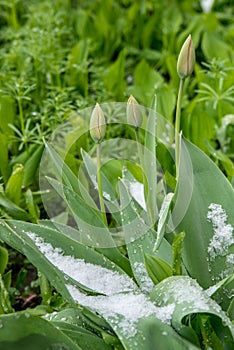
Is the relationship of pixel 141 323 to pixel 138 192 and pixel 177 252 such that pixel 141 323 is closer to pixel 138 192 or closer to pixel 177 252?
pixel 177 252

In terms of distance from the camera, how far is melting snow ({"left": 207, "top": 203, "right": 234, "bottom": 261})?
156cm

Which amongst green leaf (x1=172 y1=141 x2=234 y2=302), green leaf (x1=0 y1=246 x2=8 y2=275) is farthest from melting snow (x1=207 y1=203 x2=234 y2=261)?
green leaf (x1=0 y1=246 x2=8 y2=275)

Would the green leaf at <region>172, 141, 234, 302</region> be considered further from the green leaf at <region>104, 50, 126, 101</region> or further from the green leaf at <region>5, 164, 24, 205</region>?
the green leaf at <region>104, 50, 126, 101</region>

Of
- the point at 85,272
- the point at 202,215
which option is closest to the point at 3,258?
the point at 85,272

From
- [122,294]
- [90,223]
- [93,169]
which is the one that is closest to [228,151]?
[93,169]

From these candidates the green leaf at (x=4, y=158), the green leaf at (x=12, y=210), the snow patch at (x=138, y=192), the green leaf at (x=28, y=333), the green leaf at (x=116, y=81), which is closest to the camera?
the green leaf at (x=28, y=333)

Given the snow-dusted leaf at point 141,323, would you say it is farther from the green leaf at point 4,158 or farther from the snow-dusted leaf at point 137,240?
the green leaf at point 4,158

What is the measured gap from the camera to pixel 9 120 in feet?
7.84

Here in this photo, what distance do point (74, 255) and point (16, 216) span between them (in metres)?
0.59

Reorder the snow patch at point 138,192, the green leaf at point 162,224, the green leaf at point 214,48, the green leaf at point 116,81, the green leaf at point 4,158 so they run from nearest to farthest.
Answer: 1. the green leaf at point 162,224
2. the snow patch at point 138,192
3. the green leaf at point 4,158
4. the green leaf at point 116,81
5. the green leaf at point 214,48

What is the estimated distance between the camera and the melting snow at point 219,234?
1563 millimetres

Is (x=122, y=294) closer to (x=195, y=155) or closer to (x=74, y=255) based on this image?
(x=74, y=255)

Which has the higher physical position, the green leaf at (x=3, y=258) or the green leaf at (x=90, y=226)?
the green leaf at (x=90, y=226)

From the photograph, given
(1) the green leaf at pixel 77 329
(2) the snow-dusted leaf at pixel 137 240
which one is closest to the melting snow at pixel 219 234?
(2) the snow-dusted leaf at pixel 137 240
